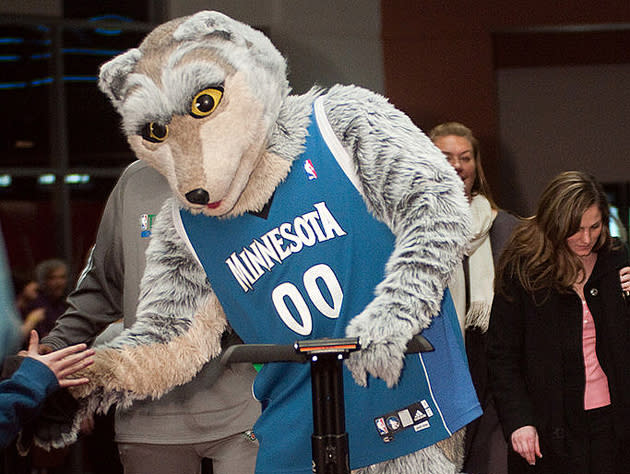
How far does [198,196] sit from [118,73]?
37 cm

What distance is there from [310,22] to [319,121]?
401 cm

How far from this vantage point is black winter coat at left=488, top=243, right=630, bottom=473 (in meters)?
2.96

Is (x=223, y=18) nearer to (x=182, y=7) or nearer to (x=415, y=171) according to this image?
(x=415, y=171)

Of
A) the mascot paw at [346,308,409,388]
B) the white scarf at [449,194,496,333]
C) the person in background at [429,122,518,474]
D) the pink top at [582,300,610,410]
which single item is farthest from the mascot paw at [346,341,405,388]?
the white scarf at [449,194,496,333]

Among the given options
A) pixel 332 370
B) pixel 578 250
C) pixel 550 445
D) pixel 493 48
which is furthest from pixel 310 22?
pixel 332 370

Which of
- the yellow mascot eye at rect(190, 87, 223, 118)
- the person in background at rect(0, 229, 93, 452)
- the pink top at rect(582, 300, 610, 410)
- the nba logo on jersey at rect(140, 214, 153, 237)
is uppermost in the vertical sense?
the yellow mascot eye at rect(190, 87, 223, 118)

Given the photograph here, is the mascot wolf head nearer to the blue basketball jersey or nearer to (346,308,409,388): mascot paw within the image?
the blue basketball jersey

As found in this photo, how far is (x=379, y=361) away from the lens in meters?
1.72

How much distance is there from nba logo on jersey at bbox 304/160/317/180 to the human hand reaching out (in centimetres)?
60

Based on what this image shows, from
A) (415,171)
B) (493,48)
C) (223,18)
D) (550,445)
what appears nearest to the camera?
(415,171)

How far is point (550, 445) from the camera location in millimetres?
2977

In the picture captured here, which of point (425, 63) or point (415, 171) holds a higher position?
point (425, 63)

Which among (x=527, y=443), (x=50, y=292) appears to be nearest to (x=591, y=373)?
(x=527, y=443)

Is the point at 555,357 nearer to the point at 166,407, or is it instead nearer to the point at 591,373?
the point at 591,373
